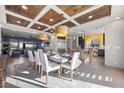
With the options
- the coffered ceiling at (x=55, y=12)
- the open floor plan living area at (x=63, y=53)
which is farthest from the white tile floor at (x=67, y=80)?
the coffered ceiling at (x=55, y=12)

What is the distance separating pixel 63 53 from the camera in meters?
5.52

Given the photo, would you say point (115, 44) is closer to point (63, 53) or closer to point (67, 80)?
point (63, 53)

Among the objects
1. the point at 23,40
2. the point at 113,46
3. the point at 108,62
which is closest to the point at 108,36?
the point at 113,46

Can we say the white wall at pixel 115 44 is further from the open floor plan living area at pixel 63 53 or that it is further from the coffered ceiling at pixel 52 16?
the coffered ceiling at pixel 52 16

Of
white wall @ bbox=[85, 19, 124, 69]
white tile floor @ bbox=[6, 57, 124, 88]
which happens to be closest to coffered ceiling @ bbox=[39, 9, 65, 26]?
white tile floor @ bbox=[6, 57, 124, 88]

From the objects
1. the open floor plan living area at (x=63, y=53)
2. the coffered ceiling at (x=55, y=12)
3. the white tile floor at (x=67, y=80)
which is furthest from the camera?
the coffered ceiling at (x=55, y=12)

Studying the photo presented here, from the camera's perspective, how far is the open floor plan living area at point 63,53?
10.2ft

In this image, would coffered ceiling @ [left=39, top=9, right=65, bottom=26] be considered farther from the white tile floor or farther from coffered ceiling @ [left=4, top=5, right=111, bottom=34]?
the white tile floor

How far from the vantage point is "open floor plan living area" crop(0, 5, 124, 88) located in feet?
10.2

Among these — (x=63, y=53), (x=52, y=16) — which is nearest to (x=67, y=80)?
(x=63, y=53)

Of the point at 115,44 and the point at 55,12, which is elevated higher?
the point at 55,12

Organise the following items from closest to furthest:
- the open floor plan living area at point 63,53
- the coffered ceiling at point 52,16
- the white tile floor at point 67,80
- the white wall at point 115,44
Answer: the white tile floor at point 67,80 < the open floor plan living area at point 63,53 < the coffered ceiling at point 52,16 < the white wall at point 115,44

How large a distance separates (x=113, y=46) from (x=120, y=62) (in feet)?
2.93
